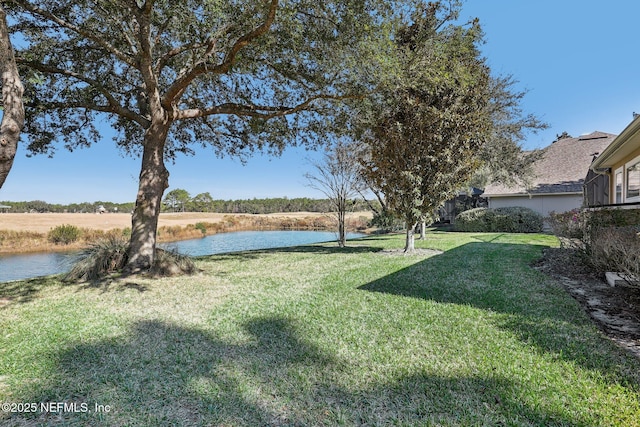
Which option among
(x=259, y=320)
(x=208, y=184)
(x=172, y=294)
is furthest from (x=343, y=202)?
(x=208, y=184)

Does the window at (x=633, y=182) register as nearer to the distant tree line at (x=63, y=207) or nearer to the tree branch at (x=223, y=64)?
the tree branch at (x=223, y=64)

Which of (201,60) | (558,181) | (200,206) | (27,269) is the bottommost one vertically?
(27,269)

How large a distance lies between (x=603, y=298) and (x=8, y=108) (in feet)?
25.7

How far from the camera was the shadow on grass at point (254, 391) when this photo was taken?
7.16ft

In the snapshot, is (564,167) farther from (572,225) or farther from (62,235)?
(62,235)

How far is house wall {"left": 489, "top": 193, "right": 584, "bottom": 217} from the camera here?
59.6 ft

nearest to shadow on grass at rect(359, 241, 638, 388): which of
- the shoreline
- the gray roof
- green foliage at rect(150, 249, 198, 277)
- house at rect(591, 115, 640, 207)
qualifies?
house at rect(591, 115, 640, 207)

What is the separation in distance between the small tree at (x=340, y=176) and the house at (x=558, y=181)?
11551 millimetres

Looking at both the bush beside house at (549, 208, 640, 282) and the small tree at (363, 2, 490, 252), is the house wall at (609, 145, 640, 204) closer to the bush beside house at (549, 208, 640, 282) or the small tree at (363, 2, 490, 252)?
the bush beside house at (549, 208, 640, 282)

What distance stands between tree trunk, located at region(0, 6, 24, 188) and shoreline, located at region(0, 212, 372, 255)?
5.42 meters

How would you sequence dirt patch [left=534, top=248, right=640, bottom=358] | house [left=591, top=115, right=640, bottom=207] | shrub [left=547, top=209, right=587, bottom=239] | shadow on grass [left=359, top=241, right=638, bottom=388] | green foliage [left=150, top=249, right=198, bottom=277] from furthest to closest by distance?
shrub [left=547, top=209, right=587, bottom=239], green foliage [left=150, top=249, right=198, bottom=277], house [left=591, top=115, right=640, bottom=207], dirt patch [left=534, top=248, right=640, bottom=358], shadow on grass [left=359, top=241, right=638, bottom=388]

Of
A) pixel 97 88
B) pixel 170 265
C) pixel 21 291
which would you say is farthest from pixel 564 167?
pixel 21 291

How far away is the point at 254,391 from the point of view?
8.16 feet

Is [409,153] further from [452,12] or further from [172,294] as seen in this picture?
[172,294]
